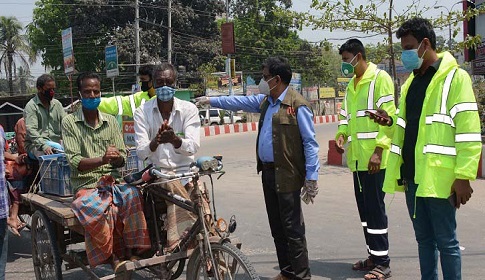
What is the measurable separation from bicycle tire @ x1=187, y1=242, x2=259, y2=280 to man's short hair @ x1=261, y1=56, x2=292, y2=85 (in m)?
1.55

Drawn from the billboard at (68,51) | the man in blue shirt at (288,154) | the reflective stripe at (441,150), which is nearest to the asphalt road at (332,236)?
the man in blue shirt at (288,154)

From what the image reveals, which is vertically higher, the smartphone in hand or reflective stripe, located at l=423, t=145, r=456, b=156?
reflective stripe, located at l=423, t=145, r=456, b=156

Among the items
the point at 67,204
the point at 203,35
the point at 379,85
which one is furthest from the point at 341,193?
the point at 203,35

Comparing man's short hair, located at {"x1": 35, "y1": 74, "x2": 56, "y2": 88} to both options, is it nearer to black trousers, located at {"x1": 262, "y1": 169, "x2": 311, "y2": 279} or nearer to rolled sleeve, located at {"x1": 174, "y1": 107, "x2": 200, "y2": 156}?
rolled sleeve, located at {"x1": 174, "y1": 107, "x2": 200, "y2": 156}

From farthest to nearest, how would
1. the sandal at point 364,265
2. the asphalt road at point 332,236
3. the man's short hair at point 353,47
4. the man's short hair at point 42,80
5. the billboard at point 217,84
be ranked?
the billboard at point 217,84 < the man's short hair at point 42,80 < the asphalt road at point 332,236 < the sandal at point 364,265 < the man's short hair at point 353,47

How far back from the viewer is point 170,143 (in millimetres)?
3979

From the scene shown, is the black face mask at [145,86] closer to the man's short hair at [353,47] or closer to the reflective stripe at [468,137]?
the man's short hair at [353,47]

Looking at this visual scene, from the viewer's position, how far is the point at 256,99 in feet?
15.7

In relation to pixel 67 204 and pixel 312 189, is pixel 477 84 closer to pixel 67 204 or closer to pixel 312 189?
pixel 312 189

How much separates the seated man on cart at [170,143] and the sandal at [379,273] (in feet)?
5.72

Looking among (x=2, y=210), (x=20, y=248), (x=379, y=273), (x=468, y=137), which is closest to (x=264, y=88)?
(x=468, y=137)

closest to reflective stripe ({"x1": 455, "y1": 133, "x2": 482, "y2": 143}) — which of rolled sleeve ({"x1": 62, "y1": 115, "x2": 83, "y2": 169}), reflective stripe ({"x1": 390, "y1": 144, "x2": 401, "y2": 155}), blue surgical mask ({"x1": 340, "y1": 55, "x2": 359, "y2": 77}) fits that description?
reflective stripe ({"x1": 390, "y1": 144, "x2": 401, "y2": 155})

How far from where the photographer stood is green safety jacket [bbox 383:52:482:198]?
3.23 meters

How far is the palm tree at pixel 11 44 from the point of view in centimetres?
4475
